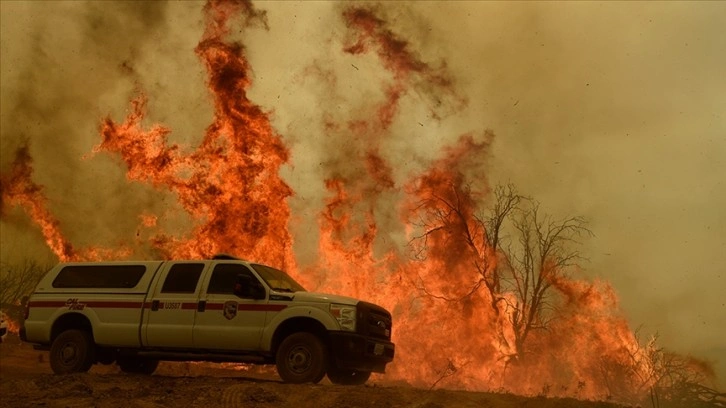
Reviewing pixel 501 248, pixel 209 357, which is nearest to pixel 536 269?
pixel 501 248

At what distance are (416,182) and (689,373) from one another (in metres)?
9.62

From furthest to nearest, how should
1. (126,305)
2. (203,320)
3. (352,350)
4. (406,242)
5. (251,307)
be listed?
1. (406,242)
2. (126,305)
3. (203,320)
4. (251,307)
5. (352,350)

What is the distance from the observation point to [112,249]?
25.3 m

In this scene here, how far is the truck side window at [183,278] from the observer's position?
1126 cm

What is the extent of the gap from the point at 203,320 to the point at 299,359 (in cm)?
190

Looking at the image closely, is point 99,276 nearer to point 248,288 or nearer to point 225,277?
point 225,277

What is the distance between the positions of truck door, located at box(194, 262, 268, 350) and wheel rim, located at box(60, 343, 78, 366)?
8.84 feet

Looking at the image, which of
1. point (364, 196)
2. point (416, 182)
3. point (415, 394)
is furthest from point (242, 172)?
point (415, 394)

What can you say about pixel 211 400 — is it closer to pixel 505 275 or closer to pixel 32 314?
pixel 32 314

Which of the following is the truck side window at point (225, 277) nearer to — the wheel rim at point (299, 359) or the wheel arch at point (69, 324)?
the wheel rim at point (299, 359)

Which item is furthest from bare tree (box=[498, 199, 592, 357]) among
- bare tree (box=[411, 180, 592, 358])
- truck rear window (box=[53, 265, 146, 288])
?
truck rear window (box=[53, 265, 146, 288])

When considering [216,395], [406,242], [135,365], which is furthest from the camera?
[406,242]

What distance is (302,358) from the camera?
404 inches

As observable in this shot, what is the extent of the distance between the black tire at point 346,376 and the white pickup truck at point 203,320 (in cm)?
2
